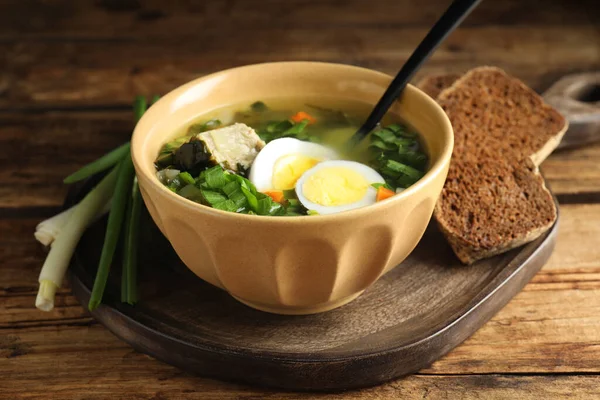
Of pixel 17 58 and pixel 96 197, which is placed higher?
pixel 96 197

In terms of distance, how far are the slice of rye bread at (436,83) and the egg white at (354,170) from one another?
0.91 meters

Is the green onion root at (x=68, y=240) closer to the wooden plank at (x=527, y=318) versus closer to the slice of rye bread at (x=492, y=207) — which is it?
the wooden plank at (x=527, y=318)

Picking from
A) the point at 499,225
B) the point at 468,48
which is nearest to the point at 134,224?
the point at 499,225

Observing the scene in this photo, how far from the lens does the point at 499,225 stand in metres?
2.08

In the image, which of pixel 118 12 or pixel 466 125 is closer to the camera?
pixel 466 125

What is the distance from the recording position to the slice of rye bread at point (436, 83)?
9.00 feet

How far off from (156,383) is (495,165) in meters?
1.20

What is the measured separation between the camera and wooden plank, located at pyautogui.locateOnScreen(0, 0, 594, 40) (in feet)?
12.8

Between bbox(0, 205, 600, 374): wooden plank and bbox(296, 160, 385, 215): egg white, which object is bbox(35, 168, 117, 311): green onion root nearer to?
bbox(0, 205, 600, 374): wooden plank

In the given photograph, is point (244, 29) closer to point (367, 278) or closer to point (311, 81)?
point (311, 81)

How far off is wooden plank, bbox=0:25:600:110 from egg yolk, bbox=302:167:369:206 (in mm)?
1580

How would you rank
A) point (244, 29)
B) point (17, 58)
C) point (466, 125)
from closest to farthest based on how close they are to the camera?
point (466, 125)
point (17, 58)
point (244, 29)

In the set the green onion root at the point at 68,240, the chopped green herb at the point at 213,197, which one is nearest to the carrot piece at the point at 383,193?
the chopped green herb at the point at 213,197

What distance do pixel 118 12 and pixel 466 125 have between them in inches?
95.5
